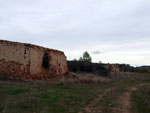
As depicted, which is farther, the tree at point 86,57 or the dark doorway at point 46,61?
the tree at point 86,57

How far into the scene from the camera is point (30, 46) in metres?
13.3

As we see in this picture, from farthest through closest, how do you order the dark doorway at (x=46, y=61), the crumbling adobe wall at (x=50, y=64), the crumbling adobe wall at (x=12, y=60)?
1. the dark doorway at (x=46, y=61)
2. the crumbling adobe wall at (x=50, y=64)
3. the crumbling adobe wall at (x=12, y=60)

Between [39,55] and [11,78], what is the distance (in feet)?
10.2

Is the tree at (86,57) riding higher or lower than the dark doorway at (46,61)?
higher

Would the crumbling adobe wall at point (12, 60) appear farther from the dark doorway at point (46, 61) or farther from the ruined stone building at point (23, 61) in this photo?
the dark doorway at point (46, 61)

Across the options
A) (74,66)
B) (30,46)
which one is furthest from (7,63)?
(74,66)

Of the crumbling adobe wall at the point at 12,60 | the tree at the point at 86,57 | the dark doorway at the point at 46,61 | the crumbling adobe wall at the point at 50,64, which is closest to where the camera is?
the crumbling adobe wall at the point at 12,60

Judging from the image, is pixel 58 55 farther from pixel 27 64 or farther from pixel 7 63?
pixel 7 63

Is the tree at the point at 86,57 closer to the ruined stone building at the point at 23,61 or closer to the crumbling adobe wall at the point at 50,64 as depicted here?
the crumbling adobe wall at the point at 50,64

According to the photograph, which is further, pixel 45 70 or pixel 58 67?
pixel 58 67

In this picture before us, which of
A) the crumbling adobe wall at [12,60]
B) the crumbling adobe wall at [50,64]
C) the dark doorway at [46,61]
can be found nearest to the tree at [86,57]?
the crumbling adobe wall at [50,64]

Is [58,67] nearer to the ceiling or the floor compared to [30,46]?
nearer to the floor

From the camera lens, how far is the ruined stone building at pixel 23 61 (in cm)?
1220

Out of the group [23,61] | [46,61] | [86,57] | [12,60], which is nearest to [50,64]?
[46,61]
